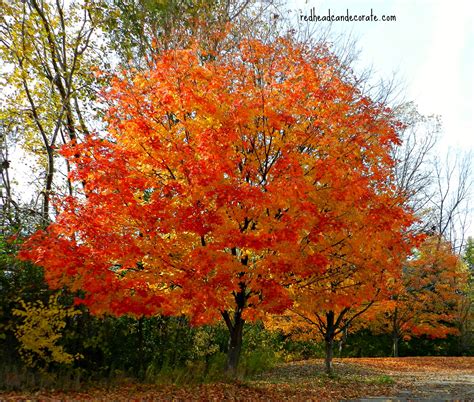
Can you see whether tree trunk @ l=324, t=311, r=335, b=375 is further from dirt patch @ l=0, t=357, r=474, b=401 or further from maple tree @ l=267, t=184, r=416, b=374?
maple tree @ l=267, t=184, r=416, b=374

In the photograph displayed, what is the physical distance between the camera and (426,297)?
84.6ft

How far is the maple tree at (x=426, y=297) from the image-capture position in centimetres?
2548

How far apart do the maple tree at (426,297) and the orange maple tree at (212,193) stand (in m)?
16.3

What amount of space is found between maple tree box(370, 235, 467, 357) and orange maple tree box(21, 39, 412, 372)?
16.3 m

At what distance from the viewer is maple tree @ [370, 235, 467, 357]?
25.5 m

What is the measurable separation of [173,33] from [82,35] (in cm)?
531

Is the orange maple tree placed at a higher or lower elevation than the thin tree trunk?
higher

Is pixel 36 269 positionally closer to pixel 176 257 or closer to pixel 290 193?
pixel 176 257

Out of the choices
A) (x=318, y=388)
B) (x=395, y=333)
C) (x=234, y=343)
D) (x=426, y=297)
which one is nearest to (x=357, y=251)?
(x=234, y=343)

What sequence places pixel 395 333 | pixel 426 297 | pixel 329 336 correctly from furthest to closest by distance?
pixel 395 333 < pixel 426 297 < pixel 329 336

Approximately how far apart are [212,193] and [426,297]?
2103cm

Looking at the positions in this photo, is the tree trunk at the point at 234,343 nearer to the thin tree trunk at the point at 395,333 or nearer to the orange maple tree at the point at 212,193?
the orange maple tree at the point at 212,193

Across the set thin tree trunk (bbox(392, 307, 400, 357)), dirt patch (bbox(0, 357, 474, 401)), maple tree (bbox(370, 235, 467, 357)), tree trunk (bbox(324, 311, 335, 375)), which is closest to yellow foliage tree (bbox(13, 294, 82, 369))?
dirt patch (bbox(0, 357, 474, 401))

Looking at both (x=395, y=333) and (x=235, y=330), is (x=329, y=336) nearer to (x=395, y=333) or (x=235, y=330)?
(x=235, y=330)
